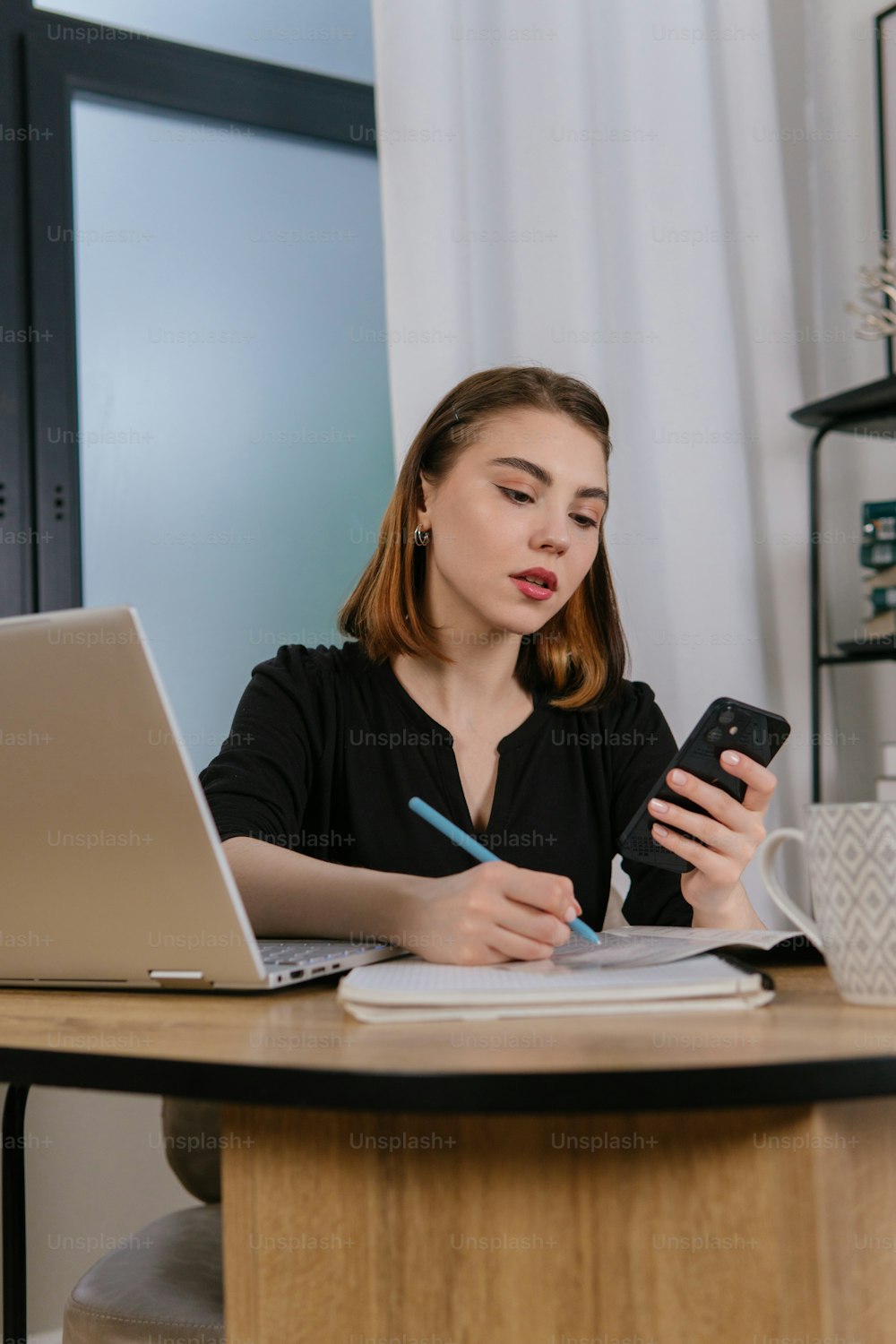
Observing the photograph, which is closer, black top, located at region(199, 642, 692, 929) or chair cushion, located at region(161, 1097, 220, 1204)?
chair cushion, located at region(161, 1097, 220, 1204)

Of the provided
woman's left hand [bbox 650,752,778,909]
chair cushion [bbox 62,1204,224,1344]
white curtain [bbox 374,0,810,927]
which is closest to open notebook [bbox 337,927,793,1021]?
woman's left hand [bbox 650,752,778,909]

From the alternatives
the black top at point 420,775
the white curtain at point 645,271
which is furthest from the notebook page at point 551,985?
the white curtain at point 645,271

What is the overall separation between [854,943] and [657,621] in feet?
5.26

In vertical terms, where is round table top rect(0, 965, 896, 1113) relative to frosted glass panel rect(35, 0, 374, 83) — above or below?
below

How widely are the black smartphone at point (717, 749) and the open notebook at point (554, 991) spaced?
220mm

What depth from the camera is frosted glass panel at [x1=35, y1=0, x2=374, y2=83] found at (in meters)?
2.17

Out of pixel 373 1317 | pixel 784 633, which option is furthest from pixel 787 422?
pixel 373 1317

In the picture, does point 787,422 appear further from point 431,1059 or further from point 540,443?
point 431,1059

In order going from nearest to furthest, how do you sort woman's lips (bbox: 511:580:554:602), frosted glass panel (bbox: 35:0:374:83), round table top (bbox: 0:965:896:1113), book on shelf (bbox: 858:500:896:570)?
round table top (bbox: 0:965:896:1113) → woman's lips (bbox: 511:580:554:602) → book on shelf (bbox: 858:500:896:570) → frosted glass panel (bbox: 35:0:374:83)

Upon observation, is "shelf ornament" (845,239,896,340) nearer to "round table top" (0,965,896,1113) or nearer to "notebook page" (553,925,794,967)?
"notebook page" (553,925,794,967)

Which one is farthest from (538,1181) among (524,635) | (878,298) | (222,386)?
(878,298)

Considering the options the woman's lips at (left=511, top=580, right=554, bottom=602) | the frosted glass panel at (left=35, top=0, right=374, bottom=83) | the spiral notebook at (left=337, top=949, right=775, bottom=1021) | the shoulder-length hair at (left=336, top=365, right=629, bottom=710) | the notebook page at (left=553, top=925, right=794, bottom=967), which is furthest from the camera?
the frosted glass panel at (left=35, top=0, right=374, bottom=83)

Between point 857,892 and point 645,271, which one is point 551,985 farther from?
point 645,271

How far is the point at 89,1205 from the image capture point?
6.12 feet
